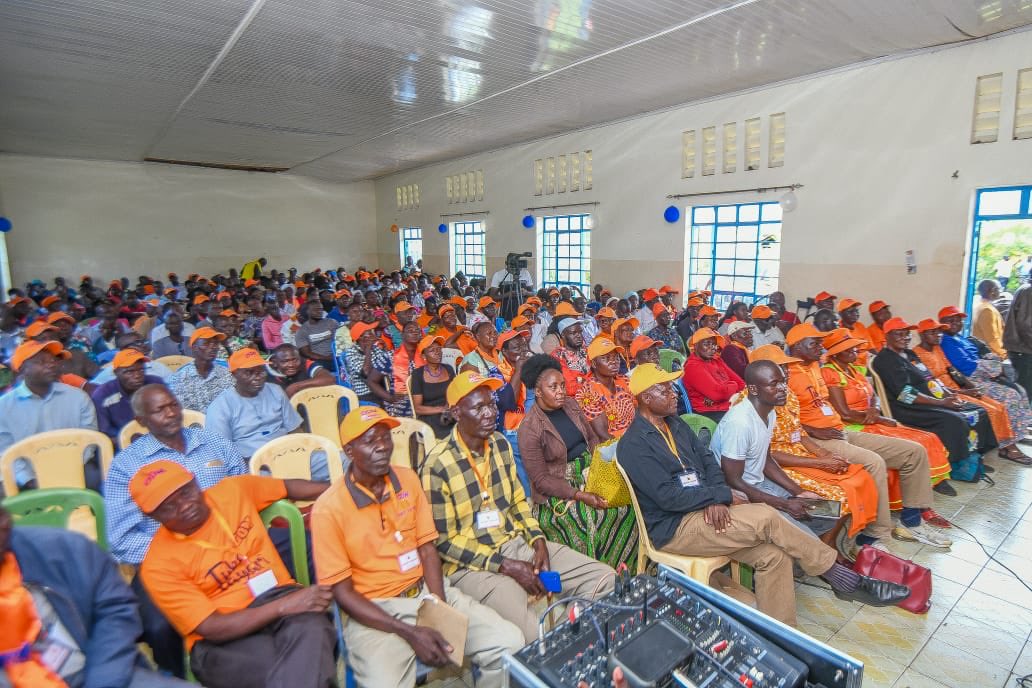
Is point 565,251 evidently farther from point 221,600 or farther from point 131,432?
point 221,600

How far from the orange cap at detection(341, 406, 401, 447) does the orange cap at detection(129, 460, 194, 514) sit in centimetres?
56

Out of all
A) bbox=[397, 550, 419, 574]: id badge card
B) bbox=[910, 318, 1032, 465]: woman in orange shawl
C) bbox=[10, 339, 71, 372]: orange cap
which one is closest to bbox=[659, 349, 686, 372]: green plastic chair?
bbox=[910, 318, 1032, 465]: woman in orange shawl

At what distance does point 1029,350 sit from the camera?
19.1ft

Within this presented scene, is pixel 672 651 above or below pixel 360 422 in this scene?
below

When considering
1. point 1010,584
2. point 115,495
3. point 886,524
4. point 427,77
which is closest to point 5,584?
point 115,495

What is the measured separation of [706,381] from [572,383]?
116cm

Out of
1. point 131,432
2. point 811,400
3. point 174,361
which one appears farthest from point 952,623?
point 174,361

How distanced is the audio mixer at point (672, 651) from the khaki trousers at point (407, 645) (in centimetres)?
66

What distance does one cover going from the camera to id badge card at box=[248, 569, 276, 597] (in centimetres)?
210

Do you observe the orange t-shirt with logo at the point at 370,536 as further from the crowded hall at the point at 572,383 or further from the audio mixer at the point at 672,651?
the audio mixer at the point at 672,651

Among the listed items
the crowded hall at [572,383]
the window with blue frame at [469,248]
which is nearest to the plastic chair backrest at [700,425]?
the crowded hall at [572,383]

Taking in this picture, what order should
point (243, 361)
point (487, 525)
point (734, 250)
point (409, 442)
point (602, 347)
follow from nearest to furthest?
point (487, 525), point (409, 442), point (243, 361), point (602, 347), point (734, 250)

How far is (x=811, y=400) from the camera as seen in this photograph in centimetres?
394

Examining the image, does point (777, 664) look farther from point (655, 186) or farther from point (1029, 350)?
point (655, 186)
